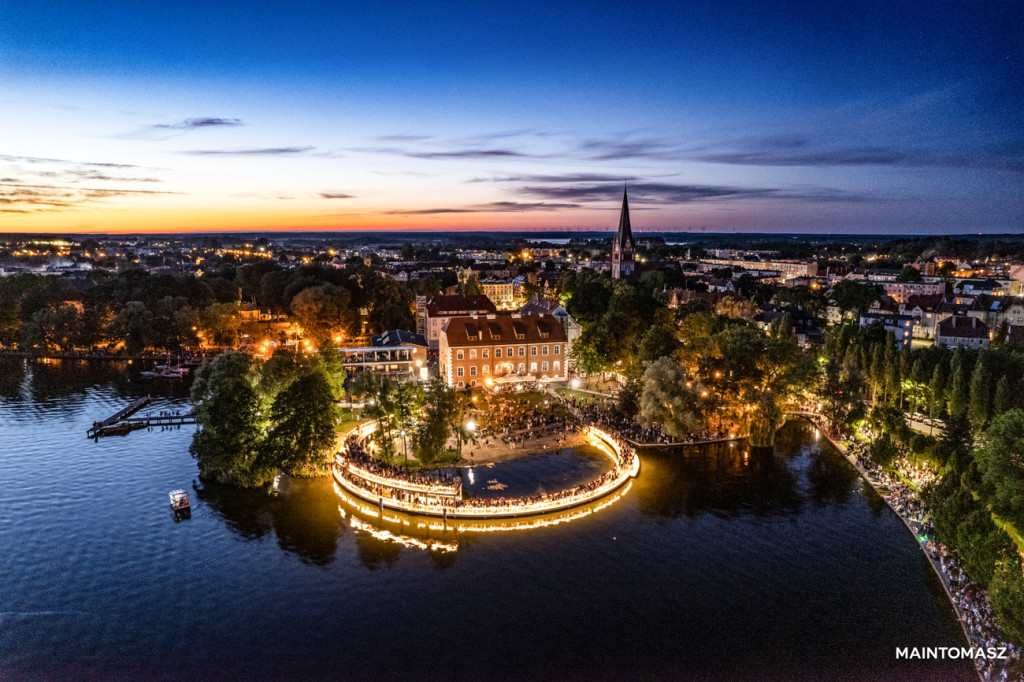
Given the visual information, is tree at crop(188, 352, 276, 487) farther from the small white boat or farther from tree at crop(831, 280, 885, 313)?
tree at crop(831, 280, 885, 313)

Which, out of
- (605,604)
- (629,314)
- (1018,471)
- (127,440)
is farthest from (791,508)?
(127,440)

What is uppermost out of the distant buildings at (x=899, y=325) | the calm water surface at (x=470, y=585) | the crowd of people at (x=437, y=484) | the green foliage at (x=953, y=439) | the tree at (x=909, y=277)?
the tree at (x=909, y=277)

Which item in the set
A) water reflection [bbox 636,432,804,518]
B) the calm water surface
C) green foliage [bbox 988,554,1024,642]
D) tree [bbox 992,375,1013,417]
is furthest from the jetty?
tree [bbox 992,375,1013,417]


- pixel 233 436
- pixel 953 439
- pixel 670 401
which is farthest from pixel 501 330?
pixel 953 439

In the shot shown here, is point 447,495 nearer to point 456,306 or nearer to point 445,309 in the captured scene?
point 445,309

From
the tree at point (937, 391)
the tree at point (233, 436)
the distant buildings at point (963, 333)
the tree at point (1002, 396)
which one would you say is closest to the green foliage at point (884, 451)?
the tree at point (1002, 396)

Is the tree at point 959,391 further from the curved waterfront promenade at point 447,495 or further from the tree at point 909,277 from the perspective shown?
the tree at point 909,277
